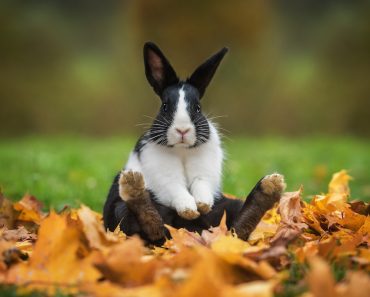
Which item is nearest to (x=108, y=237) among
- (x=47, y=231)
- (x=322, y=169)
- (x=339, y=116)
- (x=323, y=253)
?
(x=47, y=231)

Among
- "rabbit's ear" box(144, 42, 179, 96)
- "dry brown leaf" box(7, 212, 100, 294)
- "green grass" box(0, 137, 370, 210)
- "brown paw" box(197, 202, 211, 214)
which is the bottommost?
"green grass" box(0, 137, 370, 210)

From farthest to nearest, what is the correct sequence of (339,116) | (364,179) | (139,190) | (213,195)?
(339,116) → (364,179) → (213,195) → (139,190)

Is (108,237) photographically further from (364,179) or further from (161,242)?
(364,179)

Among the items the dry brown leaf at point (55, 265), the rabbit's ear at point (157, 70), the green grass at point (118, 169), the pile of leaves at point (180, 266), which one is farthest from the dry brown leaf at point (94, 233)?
the green grass at point (118, 169)

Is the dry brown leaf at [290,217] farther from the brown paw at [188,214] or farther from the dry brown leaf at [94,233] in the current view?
the dry brown leaf at [94,233]

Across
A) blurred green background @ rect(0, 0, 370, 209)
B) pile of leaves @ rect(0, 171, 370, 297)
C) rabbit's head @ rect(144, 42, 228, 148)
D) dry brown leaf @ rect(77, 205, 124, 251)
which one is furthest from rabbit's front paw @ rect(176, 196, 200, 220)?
blurred green background @ rect(0, 0, 370, 209)

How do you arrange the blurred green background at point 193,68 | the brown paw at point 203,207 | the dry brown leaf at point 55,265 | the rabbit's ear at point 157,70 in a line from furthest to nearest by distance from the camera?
the blurred green background at point 193,68 → the rabbit's ear at point 157,70 → the brown paw at point 203,207 → the dry brown leaf at point 55,265

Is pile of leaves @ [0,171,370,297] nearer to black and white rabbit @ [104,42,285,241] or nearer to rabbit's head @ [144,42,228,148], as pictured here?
black and white rabbit @ [104,42,285,241]
